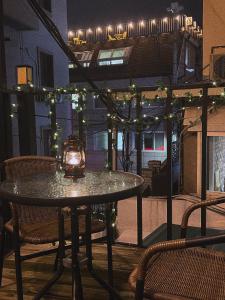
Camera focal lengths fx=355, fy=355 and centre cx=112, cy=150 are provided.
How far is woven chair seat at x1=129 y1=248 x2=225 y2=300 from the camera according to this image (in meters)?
1.26

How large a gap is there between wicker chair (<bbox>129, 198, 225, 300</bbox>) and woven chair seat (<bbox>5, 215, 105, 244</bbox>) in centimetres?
60

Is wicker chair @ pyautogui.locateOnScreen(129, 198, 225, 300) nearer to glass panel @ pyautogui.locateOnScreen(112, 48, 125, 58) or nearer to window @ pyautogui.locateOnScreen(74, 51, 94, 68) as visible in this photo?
glass panel @ pyautogui.locateOnScreen(112, 48, 125, 58)

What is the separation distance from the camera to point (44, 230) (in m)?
1.96

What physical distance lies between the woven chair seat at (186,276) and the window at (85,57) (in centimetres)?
1375

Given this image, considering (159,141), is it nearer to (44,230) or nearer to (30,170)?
(30,170)

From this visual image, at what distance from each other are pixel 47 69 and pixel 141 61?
4.02 m

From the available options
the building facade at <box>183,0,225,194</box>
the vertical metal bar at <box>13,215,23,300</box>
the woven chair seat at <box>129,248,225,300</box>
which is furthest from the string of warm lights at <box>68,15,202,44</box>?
the woven chair seat at <box>129,248,225,300</box>

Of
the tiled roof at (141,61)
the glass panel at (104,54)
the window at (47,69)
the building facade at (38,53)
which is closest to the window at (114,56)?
the glass panel at (104,54)

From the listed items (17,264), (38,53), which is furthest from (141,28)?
(17,264)

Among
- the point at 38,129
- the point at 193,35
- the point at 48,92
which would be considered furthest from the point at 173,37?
the point at 48,92

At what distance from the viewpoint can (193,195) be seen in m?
7.32

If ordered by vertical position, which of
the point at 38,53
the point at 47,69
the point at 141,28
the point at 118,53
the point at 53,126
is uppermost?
the point at 141,28

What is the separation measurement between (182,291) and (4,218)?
67.8 inches

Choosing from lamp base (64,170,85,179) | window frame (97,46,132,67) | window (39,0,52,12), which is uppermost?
window (39,0,52,12)
